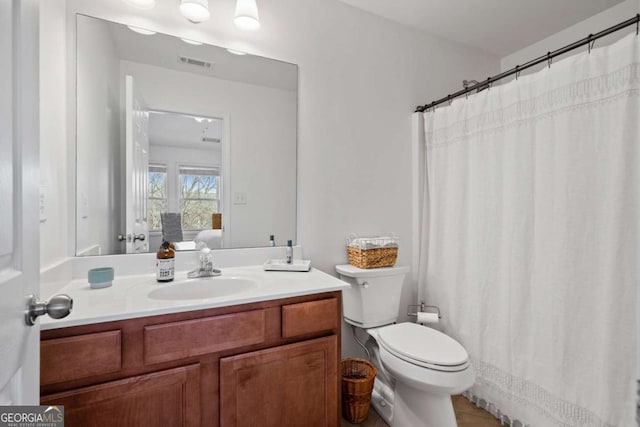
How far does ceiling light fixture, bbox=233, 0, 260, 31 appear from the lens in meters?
1.56

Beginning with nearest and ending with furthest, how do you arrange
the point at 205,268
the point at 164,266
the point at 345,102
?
the point at 164,266 → the point at 205,268 → the point at 345,102

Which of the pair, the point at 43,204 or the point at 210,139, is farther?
the point at 210,139

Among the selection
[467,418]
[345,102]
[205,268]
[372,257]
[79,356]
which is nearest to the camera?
[79,356]

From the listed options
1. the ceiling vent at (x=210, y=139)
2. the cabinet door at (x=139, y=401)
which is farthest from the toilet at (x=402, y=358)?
the ceiling vent at (x=210, y=139)

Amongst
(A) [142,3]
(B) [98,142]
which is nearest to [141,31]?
(A) [142,3]

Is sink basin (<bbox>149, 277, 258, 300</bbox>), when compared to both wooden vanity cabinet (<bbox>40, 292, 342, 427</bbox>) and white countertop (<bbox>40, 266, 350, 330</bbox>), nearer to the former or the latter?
white countertop (<bbox>40, 266, 350, 330</bbox>)

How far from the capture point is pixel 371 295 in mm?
1777

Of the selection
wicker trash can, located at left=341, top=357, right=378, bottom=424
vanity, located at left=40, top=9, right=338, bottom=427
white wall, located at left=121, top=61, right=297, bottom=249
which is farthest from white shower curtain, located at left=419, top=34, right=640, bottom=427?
white wall, located at left=121, top=61, right=297, bottom=249

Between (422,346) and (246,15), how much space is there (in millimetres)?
1879

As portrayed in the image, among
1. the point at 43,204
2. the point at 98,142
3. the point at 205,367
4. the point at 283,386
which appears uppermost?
the point at 98,142

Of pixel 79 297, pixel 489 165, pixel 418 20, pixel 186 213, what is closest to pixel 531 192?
pixel 489 165

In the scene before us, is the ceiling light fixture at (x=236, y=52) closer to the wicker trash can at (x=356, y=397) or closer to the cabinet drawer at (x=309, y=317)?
the cabinet drawer at (x=309, y=317)

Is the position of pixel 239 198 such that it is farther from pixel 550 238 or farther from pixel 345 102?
pixel 550 238

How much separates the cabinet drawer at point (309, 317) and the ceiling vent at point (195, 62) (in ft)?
4.26
